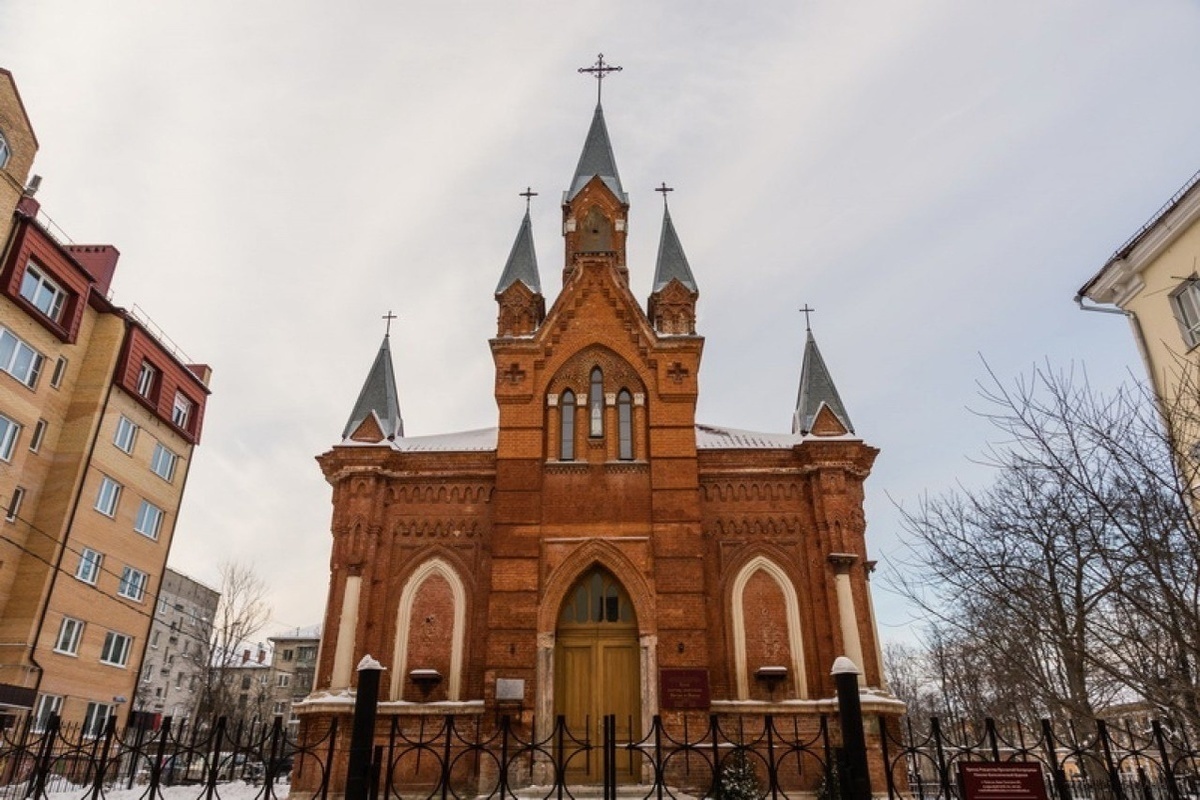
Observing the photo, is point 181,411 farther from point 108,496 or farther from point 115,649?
point 115,649

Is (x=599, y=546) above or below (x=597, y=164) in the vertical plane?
below

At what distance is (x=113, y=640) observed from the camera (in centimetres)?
2883

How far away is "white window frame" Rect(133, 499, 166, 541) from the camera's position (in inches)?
1217

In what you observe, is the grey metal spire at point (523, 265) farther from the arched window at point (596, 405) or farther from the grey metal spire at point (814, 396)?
the grey metal spire at point (814, 396)

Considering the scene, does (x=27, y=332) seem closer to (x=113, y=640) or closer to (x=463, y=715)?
(x=113, y=640)

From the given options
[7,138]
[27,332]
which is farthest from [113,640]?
[7,138]

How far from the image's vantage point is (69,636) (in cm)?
2678

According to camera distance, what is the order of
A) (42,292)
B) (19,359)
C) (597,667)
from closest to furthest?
(597,667) < (19,359) < (42,292)

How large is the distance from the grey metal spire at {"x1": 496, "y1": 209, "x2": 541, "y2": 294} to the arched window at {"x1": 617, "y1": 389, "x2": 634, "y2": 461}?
4.57 meters

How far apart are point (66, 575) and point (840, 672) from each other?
27484 millimetres

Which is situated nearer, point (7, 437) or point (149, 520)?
point (7, 437)

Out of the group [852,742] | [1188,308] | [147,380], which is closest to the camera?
[852,742]

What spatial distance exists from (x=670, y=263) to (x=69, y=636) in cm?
2346

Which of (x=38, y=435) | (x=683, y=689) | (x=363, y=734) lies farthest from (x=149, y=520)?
(x=363, y=734)
